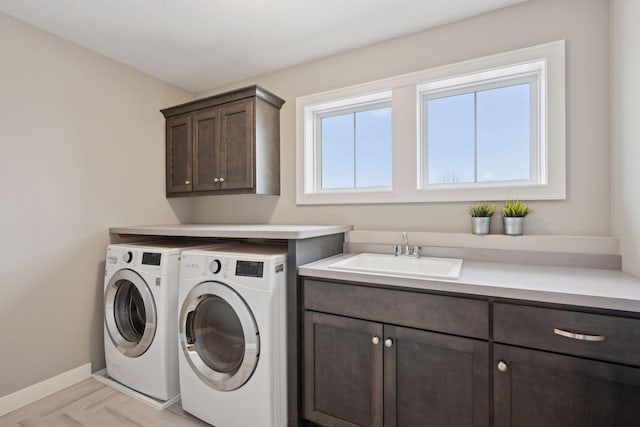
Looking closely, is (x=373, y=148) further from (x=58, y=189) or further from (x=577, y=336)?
(x=58, y=189)

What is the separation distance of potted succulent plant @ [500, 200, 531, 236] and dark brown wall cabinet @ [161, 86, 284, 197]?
1688mm

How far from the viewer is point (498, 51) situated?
5.94ft

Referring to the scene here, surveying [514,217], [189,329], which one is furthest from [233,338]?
[514,217]

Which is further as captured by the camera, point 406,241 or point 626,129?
point 406,241

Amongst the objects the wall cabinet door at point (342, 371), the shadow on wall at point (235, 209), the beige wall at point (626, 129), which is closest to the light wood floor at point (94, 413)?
the wall cabinet door at point (342, 371)

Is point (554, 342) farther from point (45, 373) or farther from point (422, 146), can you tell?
point (45, 373)

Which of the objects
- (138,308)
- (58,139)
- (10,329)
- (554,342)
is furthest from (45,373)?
(554,342)

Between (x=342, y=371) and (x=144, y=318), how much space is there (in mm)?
1461

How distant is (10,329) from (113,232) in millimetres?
808

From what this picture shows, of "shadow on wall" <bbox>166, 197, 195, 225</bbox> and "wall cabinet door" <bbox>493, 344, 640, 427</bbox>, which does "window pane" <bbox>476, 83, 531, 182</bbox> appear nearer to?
"wall cabinet door" <bbox>493, 344, 640, 427</bbox>

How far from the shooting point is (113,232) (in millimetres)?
2330

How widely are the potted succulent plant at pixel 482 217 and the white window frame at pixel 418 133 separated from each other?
81 millimetres

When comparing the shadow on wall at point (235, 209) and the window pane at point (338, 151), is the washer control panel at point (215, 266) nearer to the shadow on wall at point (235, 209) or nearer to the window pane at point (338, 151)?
the shadow on wall at point (235, 209)

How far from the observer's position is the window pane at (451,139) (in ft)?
6.57
